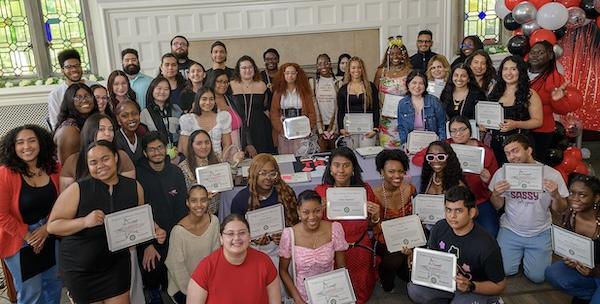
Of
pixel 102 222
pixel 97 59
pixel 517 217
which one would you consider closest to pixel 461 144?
pixel 517 217

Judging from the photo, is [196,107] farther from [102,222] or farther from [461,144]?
[461,144]

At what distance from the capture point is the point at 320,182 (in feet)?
14.6

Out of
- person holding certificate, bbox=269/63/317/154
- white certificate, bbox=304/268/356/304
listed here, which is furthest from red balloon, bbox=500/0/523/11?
white certificate, bbox=304/268/356/304

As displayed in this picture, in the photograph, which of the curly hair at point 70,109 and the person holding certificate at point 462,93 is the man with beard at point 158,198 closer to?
the curly hair at point 70,109

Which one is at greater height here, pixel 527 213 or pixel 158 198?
pixel 158 198

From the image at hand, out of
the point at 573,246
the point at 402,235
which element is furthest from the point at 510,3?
the point at 402,235

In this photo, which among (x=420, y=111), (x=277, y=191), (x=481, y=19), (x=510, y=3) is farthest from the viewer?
(x=481, y=19)

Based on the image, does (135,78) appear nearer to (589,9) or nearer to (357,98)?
(357,98)

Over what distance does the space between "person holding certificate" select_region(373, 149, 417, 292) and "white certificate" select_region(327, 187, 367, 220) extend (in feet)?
1.54

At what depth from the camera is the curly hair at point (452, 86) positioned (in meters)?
5.11

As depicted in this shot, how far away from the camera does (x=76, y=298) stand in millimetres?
3342

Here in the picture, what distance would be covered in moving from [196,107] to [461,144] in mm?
2420

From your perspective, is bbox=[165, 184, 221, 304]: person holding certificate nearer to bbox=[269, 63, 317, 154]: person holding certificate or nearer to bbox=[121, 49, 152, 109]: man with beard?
bbox=[269, 63, 317, 154]: person holding certificate

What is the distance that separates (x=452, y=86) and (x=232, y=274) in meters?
3.24
